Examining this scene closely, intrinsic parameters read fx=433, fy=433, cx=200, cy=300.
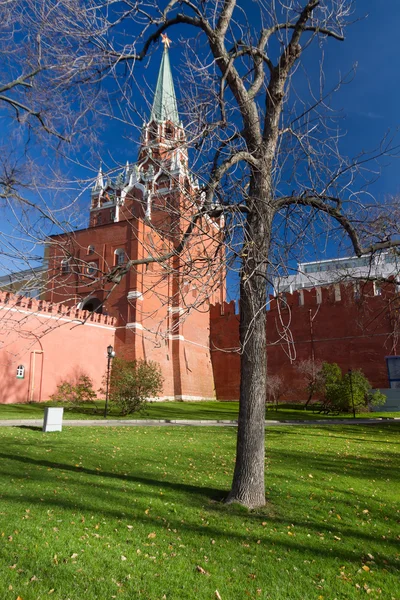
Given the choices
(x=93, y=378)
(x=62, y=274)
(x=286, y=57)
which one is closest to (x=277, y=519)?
(x=62, y=274)

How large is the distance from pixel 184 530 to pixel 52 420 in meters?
8.16

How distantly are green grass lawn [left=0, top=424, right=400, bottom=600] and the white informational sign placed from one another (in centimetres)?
320

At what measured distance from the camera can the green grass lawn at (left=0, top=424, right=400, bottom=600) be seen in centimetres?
330

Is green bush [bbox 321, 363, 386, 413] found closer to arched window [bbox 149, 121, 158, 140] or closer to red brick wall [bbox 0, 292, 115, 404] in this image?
red brick wall [bbox 0, 292, 115, 404]

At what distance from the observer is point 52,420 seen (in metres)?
11.6

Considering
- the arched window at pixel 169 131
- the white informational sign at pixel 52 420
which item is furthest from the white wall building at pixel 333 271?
the white informational sign at pixel 52 420

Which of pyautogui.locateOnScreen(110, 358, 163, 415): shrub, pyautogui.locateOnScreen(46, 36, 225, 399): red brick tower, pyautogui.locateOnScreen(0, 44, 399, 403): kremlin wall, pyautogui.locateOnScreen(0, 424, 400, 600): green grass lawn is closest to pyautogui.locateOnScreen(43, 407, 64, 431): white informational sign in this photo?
pyautogui.locateOnScreen(0, 424, 400, 600): green grass lawn

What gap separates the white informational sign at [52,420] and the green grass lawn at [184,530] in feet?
10.5

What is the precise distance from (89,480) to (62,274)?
3.35 metres

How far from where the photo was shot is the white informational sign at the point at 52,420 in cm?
1152

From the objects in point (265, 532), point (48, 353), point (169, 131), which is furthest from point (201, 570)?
point (48, 353)

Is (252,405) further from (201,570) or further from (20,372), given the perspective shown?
(20,372)

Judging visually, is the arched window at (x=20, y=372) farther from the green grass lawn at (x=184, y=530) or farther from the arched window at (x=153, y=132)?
the arched window at (x=153, y=132)

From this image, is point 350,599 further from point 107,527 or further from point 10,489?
point 10,489
